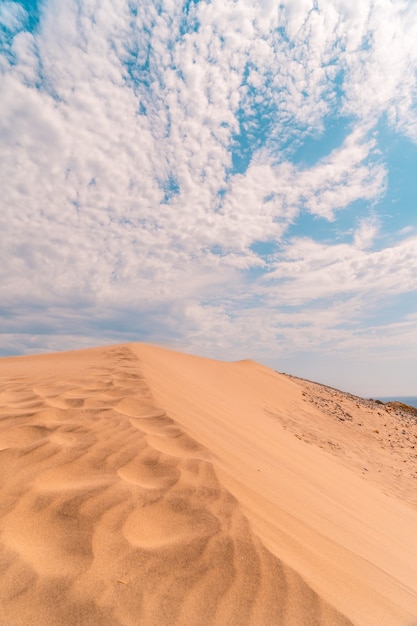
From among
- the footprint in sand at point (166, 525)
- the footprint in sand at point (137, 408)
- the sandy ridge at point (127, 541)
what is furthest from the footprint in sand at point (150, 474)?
the footprint in sand at point (137, 408)

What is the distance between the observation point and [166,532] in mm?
1912

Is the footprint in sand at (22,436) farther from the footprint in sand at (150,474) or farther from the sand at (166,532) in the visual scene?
the footprint in sand at (150,474)

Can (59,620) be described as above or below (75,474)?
below

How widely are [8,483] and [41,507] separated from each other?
366 millimetres

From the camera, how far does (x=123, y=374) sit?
5.57m

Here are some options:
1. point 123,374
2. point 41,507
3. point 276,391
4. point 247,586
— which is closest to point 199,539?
point 247,586

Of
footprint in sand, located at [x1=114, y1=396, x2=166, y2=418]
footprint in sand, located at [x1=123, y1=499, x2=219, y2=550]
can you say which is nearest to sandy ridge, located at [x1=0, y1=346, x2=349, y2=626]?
footprint in sand, located at [x1=123, y1=499, x2=219, y2=550]

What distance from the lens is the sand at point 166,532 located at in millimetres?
1502

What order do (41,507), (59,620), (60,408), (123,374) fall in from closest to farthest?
(59,620), (41,507), (60,408), (123,374)

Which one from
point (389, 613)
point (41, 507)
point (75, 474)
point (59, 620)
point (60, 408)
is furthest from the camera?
point (60, 408)

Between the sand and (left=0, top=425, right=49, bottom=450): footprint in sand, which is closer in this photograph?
the sand

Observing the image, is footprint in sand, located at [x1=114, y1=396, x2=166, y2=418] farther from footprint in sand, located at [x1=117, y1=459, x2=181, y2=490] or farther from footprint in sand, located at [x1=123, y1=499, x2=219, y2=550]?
footprint in sand, located at [x1=123, y1=499, x2=219, y2=550]

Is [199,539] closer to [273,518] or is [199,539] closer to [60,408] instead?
[273,518]

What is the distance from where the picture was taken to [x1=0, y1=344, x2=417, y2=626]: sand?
4.93 ft
